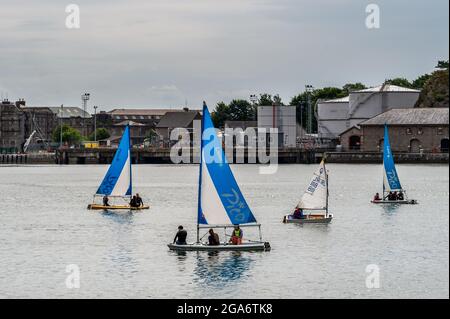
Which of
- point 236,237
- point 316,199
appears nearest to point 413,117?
point 316,199

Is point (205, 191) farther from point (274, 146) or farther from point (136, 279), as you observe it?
point (274, 146)

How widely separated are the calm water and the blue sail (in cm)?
191

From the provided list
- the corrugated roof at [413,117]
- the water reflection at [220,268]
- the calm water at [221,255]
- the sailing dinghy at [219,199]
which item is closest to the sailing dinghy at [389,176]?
the calm water at [221,255]

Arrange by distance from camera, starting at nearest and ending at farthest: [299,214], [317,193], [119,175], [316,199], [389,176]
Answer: [299,214], [317,193], [316,199], [119,175], [389,176]

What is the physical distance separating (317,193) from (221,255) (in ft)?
52.4

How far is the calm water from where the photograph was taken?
1654 inches

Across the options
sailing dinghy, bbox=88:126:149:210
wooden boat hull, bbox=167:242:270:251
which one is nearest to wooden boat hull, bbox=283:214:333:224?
wooden boat hull, bbox=167:242:270:251

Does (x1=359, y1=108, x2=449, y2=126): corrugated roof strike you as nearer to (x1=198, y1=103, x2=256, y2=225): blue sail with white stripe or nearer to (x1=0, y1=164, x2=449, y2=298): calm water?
(x1=0, y1=164, x2=449, y2=298): calm water

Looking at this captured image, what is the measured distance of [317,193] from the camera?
6400 centimetres

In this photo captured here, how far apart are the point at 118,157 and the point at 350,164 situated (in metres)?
117

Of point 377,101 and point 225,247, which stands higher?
point 377,101

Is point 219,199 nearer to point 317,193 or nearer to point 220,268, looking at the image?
point 220,268

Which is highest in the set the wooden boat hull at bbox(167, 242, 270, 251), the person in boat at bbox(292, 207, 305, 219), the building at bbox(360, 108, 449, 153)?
the building at bbox(360, 108, 449, 153)

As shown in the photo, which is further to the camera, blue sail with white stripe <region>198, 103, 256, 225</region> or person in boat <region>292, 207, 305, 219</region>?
person in boat <region>292, 207, 305, 219</region>
